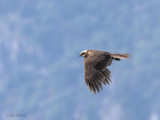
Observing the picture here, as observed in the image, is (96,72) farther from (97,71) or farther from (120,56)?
(120,56)

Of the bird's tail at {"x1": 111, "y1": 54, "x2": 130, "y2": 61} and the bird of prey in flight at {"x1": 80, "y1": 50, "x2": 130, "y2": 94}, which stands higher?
the bird's tail at {"x1": 111, "y1": 54, "x2": 130, "y2": 61}

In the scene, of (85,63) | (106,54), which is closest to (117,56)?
(106,54)

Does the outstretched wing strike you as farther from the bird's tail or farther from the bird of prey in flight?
the bird's tail

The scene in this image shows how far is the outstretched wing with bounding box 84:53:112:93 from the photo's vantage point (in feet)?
75.8

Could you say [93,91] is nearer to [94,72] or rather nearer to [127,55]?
[94,72]

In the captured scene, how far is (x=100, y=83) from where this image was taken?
23172 millimetres

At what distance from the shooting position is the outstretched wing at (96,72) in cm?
2309

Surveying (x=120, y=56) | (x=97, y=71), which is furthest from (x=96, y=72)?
(x=120, y=56)

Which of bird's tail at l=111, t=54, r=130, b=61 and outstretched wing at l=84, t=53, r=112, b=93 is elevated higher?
bird's tail at l=111, t=54, r=130, b=61

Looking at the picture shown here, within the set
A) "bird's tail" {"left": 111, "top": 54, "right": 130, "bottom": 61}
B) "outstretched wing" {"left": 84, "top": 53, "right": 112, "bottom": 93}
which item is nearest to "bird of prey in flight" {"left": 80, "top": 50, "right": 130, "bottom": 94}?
"outstretched wing" {"left": 84, "top": 53, "right": 112, "bottom": 93}

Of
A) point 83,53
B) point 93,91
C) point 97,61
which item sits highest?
point 83,53

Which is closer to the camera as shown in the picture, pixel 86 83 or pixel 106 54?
pixel 86 83

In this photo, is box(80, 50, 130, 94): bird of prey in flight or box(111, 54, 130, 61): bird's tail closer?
box(80, 50, 130, 94): bird of prey in flight

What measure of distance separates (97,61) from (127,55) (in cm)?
263
